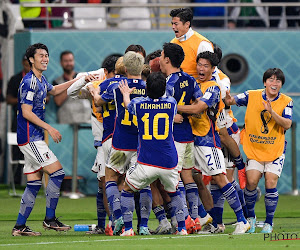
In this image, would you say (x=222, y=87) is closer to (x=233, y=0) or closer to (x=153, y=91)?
(x=153, y=91)

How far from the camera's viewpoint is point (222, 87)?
39.8 ft

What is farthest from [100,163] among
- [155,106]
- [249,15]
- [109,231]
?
[249,15]

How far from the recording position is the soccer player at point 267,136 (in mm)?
11789

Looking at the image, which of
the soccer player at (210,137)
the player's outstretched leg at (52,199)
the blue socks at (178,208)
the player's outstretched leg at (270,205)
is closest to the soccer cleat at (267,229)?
the player's outstretched leg at (270,205)

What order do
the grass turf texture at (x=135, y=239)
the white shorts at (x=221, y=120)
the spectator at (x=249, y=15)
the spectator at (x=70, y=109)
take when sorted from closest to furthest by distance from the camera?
the grass turf texture at (x=135, y=239), the white shorts at (x=221, y=120), the spectator at (x=70, y=109), the spectator at (x=249, y=15)

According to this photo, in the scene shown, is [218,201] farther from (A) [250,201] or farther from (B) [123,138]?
(B) [123,138]

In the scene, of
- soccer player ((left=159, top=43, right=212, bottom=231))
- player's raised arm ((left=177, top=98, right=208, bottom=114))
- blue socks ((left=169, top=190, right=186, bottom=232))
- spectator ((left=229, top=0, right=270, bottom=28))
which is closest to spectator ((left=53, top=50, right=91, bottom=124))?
spectator ((left=229, top=0, right=270, bottom=28))

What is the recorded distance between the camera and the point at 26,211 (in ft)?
37.8

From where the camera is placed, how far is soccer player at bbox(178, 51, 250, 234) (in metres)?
11.3

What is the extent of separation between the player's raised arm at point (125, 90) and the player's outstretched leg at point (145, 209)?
1.21m

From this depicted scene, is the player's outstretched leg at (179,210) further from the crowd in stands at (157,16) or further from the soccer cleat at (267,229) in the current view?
the crowd in stands at (157,16)

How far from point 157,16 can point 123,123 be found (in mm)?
8764

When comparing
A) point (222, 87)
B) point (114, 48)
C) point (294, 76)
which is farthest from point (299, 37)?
point (222, 87)

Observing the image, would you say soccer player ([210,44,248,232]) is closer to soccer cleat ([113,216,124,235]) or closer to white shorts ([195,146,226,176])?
white shorts ([195,146,226,176])
